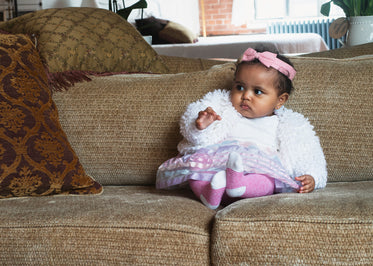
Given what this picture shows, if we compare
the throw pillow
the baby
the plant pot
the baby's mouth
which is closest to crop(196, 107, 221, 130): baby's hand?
the baby

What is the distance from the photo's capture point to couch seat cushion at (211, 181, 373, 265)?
105 centimetres

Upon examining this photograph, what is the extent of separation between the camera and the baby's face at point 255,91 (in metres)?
1.51

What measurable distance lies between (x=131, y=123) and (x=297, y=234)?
0.79 metres

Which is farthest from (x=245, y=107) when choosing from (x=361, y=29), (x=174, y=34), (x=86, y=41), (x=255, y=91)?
(x=174, y=34)

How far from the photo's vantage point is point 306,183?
1.44 metres

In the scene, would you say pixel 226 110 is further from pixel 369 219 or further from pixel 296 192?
pixel 369 219

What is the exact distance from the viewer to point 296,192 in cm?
145

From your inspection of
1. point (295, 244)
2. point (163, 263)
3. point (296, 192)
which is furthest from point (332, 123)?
point (163, 263)

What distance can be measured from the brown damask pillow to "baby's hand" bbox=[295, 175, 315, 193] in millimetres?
631

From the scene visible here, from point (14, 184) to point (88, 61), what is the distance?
0.74 metres

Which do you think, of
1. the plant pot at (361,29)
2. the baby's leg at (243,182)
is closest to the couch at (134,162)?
the baby's leg at (243,182)

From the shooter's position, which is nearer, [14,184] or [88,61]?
[14,184]

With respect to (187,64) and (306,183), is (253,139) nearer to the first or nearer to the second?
(306,183)

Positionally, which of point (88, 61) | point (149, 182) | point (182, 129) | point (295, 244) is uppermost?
point (88, 61)
